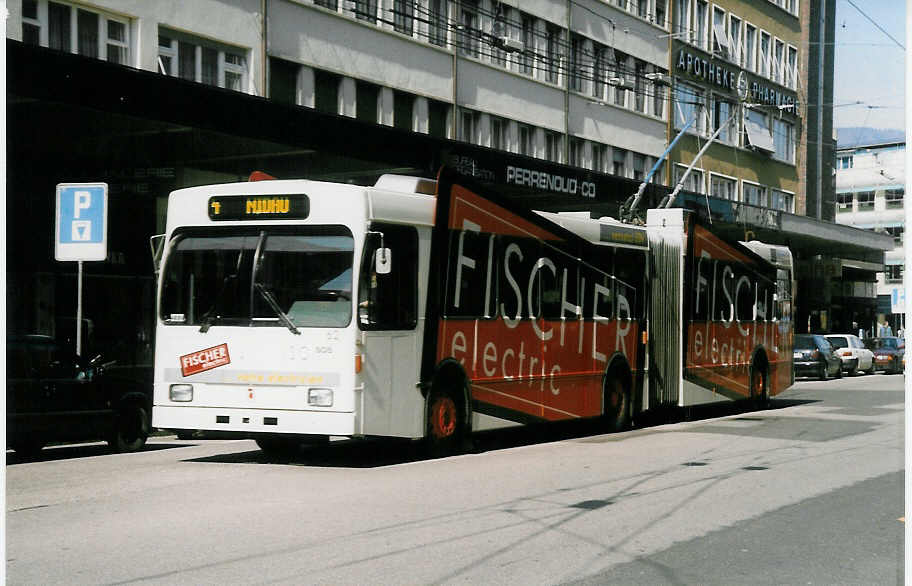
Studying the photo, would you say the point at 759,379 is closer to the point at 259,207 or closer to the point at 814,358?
the point at 259,207

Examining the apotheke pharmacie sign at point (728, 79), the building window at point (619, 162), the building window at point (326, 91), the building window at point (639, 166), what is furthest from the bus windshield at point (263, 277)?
the apotheke pharmacie sign at point (728, 79)

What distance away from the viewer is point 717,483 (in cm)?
1225

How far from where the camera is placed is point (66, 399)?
15039mm

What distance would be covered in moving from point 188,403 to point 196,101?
8.30m

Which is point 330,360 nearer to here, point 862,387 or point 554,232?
point 554,232

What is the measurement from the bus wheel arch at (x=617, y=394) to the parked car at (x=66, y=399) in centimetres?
657

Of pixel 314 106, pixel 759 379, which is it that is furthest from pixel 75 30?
pixel 759 379

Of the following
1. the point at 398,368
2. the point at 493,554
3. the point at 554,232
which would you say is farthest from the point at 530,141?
the point at 493,554

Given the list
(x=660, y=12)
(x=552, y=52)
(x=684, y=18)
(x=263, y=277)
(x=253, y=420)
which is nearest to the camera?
(x=253, y=420)

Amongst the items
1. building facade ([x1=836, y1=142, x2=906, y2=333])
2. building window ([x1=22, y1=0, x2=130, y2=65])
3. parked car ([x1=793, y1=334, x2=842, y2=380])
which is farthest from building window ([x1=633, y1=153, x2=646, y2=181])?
building facade ([x1=836, y1=142, x2=906, y2=333])

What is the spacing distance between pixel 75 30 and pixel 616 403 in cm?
1134

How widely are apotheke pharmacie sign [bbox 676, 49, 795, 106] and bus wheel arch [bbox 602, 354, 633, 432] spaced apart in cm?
3079

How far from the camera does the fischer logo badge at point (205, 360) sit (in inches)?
532

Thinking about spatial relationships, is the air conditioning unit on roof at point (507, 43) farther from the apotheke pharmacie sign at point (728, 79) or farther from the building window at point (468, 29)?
the apotheke pharmacie sign at point (728, 79)
